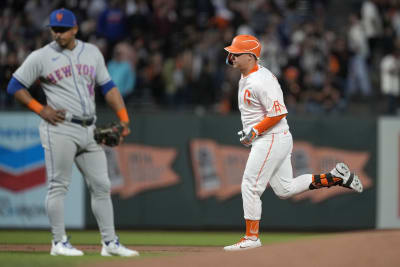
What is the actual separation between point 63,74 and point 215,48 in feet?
23.4

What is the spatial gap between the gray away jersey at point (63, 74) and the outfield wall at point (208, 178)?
4.99 metres

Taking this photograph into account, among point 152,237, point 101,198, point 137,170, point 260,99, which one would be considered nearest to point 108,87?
point 101,198

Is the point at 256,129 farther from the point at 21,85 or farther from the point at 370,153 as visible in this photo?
the point at 370,153

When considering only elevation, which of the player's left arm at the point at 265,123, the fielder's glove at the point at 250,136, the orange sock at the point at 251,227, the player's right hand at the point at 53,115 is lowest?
the orange sock at the point at 251,227

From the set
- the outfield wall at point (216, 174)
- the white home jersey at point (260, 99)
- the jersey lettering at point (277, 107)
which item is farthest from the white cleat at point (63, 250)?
the outfield wall at point (216, 174)

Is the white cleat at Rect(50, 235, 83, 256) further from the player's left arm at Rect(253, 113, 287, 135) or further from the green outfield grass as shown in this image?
the green outfield grass

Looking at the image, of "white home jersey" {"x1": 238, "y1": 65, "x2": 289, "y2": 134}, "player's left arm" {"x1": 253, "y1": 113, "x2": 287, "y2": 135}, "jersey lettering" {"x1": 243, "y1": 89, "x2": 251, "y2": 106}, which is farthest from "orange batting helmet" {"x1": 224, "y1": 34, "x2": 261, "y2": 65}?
"player's left arm" {"x1": 253, "y1": 113, "x2": 287, "y2": 135}

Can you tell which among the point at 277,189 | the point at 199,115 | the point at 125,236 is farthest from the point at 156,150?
the point at 277,189

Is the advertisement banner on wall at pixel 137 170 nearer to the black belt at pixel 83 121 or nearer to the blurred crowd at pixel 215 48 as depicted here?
the blurred crowd at pixel 215 48

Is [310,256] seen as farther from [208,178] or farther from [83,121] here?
[208,178]

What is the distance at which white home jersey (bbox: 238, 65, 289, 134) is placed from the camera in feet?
23.7

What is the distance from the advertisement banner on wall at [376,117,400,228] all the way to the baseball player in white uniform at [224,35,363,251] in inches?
179

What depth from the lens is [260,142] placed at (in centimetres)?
739

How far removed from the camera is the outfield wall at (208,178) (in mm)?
11859
